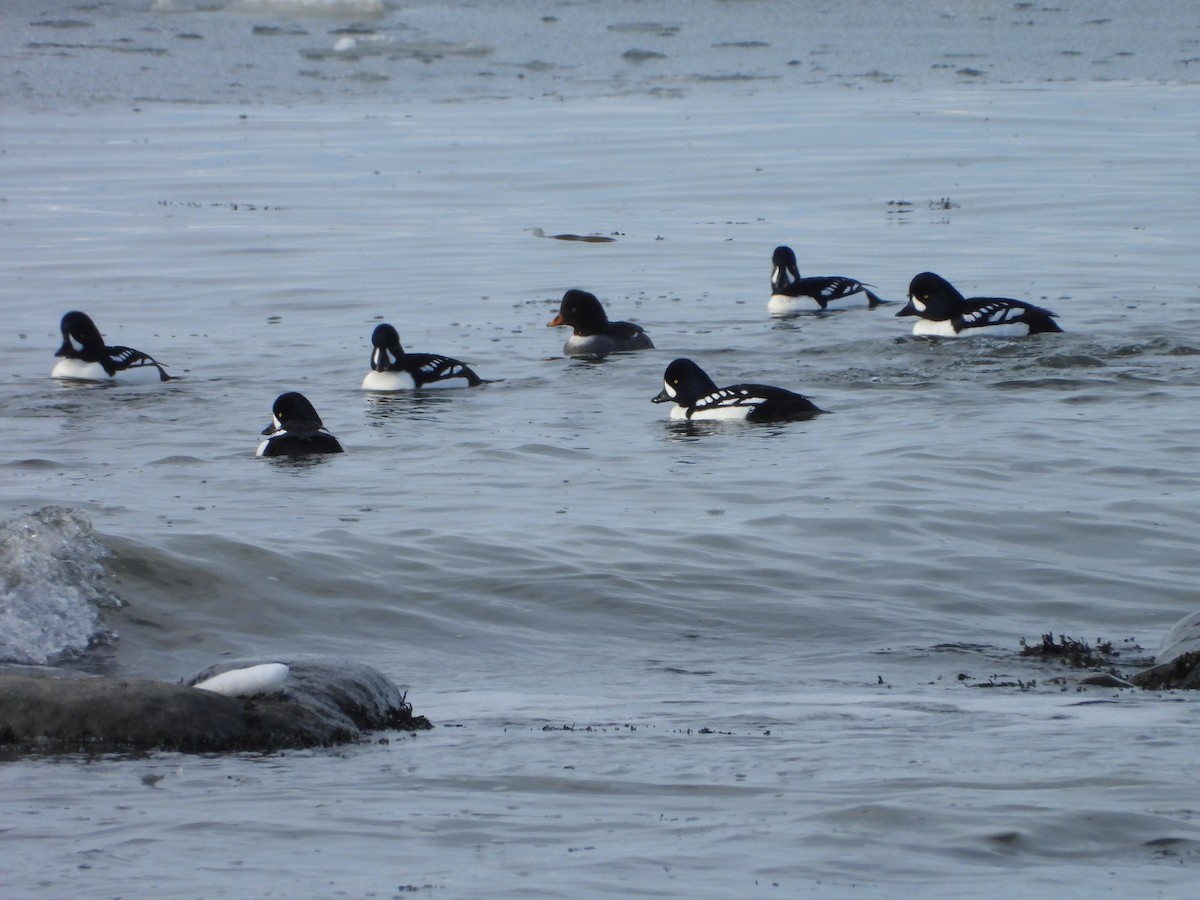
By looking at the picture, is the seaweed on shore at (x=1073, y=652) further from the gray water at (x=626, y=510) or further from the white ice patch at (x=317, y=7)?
the white ice patch at (x=317, y=7)

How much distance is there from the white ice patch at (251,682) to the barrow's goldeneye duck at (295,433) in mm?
5626

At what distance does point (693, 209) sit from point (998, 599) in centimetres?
1521

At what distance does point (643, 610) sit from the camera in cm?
851

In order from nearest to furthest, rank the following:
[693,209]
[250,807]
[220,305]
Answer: [250,807] → [220,305] → [693,209]

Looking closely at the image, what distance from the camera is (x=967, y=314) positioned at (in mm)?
15250

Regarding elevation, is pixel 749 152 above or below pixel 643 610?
above

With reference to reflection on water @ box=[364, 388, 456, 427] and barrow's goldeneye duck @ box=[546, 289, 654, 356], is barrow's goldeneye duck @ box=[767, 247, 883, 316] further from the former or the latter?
reflection on water @ box=[364, 388, 456, 427]

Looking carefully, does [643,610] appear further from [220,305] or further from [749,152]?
[749,152]

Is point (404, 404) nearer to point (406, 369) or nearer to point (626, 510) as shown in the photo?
point (406, 369)

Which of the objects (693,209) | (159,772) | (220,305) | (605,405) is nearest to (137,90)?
(693,209)

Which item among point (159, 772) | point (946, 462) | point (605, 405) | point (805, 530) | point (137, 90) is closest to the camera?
point (159, 772)

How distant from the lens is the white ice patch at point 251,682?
608 centimetres

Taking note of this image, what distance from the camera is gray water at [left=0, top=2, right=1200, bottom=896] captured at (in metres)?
4.73

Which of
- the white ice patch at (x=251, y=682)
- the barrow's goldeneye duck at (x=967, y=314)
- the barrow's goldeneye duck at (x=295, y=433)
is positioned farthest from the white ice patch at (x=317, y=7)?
the white ice patch at (x=251, y=682)
